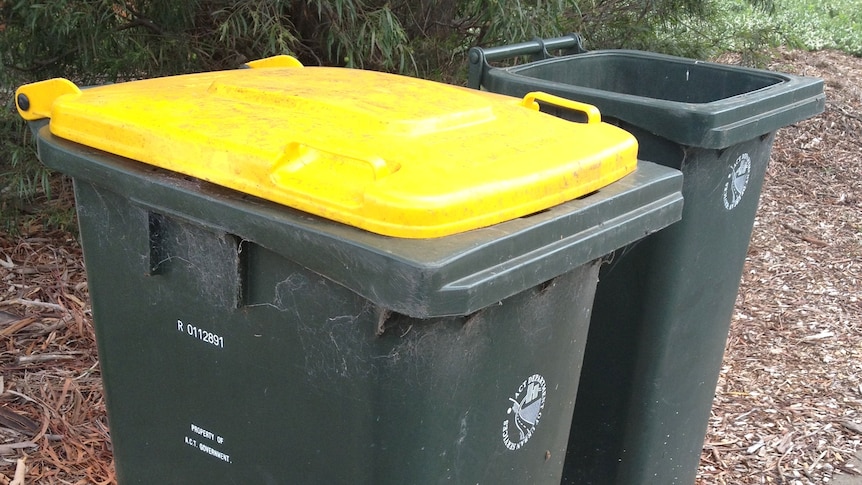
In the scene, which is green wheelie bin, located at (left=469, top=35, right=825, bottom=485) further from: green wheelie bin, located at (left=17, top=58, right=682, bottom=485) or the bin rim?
green wheelie bin, located at (left=17, top=58, right=682, bottom=485)

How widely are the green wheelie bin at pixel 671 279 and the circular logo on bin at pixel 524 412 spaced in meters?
0.65

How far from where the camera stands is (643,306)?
2.42m

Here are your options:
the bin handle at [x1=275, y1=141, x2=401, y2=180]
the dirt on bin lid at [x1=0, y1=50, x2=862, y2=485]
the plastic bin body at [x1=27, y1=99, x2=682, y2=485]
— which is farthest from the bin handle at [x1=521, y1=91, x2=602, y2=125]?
the dirt on bin lid at [x1=0, y1=50, x2=862, y2=485]

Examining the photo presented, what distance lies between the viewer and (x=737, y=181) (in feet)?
8.16

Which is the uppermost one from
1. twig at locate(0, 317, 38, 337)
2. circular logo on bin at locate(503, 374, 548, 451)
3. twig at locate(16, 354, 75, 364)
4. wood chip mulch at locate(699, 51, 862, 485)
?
circular logo on bin at locate(503, 374, 548, 451)

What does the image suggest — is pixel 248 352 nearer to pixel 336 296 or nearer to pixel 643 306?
pixel 336 296

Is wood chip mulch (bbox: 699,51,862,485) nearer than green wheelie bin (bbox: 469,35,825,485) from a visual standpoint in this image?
No

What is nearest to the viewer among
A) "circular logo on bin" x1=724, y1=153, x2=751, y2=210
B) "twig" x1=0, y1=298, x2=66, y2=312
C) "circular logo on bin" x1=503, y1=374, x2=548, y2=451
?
"circular logo on bin" x1=503, y1=374, x2=548, y2=451

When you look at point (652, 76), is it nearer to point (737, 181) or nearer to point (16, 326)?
point (737, 181)

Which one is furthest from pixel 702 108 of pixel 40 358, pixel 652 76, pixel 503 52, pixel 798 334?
pixel 798 334

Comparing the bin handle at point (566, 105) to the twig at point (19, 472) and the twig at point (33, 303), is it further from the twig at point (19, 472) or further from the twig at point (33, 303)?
the twig at point (33, 303)

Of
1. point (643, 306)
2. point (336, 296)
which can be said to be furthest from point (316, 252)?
Result: point (643, 306)

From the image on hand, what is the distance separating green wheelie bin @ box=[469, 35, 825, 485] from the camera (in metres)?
2.30

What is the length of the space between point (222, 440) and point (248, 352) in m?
0.25
